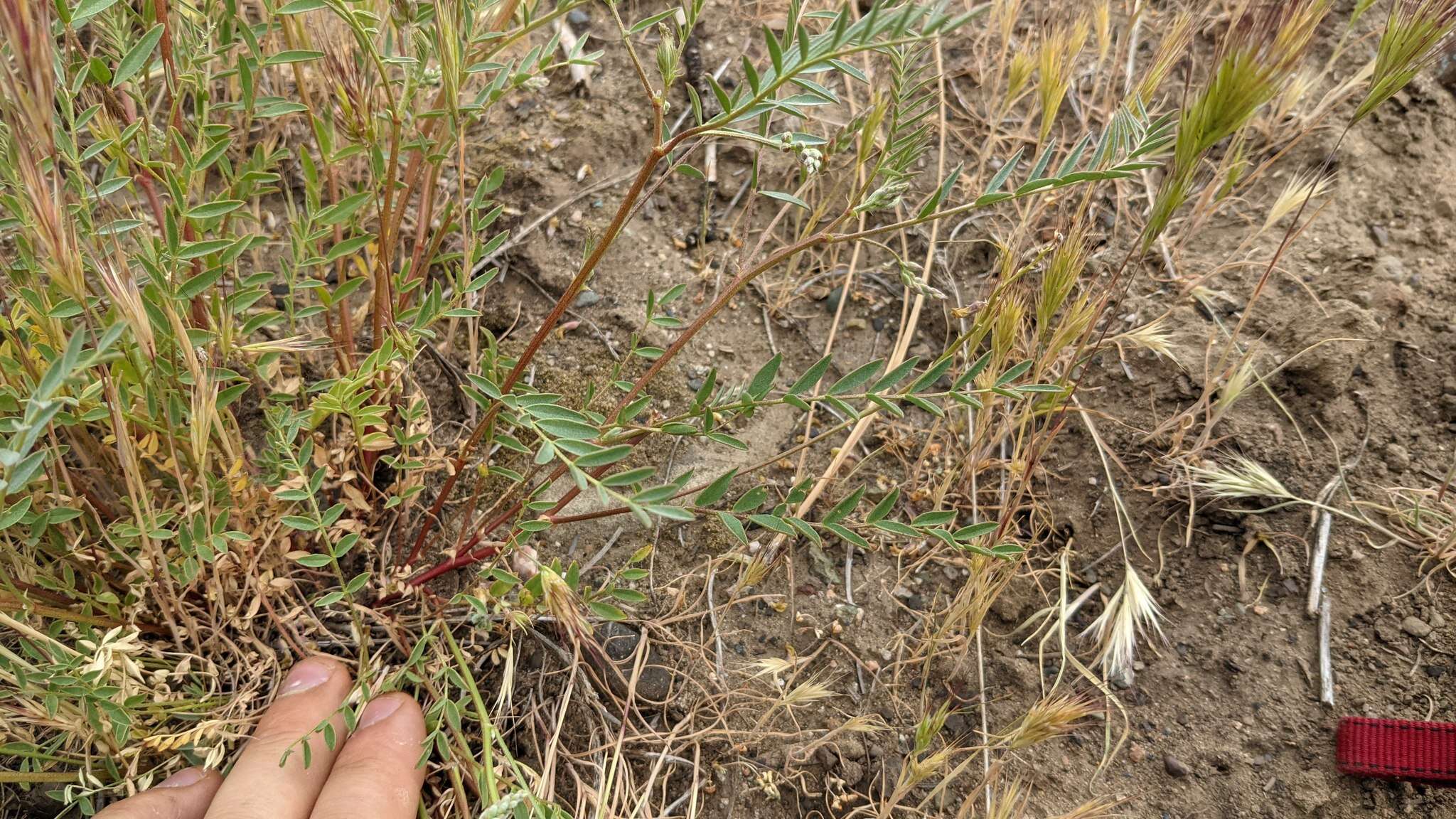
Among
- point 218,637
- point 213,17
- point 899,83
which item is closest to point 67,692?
point 218,637

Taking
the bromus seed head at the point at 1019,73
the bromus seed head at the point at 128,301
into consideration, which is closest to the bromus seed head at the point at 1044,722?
the bromus seed head at the point at 1019,73

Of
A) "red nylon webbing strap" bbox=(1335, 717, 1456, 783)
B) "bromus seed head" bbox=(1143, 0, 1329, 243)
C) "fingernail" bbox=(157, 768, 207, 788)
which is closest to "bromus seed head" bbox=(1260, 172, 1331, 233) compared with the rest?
"bromus seed head" bbox=(1143, 0, 1329, 243)

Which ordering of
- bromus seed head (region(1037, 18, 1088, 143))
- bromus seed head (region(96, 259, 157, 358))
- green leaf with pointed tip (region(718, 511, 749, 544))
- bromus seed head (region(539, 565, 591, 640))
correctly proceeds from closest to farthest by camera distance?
bromus seed head (region(96, 259, 157, 358)), bromus seed head (region(539, 565, 591, 640)), green leaf with pointed tip (region(718, 511, 749, 544)), bromus seed head (region(1037, 18, 1088, 143))

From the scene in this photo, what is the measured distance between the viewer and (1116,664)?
1722 millimetres

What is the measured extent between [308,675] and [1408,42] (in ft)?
6.57

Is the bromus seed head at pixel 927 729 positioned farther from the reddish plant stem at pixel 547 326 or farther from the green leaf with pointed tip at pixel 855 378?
the reddish plant stem at pixel 547 326

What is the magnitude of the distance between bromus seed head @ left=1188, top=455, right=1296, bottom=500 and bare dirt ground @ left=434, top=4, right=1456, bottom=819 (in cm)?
4

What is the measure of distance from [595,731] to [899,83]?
3.85 ft

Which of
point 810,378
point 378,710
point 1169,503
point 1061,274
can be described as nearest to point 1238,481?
point 1169,503

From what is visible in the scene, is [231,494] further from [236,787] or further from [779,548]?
[779,548]

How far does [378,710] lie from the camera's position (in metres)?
1.66

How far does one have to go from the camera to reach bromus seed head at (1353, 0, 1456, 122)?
1.34 metres

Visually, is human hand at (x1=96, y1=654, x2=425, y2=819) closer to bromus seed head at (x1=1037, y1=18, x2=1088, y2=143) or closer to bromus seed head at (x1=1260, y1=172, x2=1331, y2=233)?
bromus seed head at (x1=1037, y1=18, x2=1088, y2=143)

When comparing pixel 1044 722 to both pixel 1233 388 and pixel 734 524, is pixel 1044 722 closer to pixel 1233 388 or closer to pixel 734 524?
pixel 734 524
